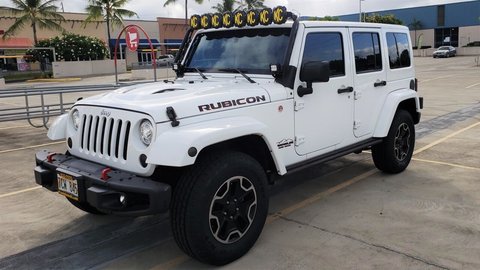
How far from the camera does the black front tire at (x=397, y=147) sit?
5.74m

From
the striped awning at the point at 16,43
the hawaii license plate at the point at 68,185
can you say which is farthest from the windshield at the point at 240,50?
the striped awning at the point at 16,43

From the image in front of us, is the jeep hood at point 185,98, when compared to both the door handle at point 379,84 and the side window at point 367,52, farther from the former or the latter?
the door handle at point 379,84

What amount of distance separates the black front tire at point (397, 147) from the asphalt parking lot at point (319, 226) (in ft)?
0.53

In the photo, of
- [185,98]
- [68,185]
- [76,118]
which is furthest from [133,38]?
[185,98]

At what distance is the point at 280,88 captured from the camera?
4203mm

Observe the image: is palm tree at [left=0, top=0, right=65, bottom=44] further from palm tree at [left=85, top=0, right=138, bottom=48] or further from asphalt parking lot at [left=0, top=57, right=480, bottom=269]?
asphalt parking lot at [left=0, top=57, right=480, bottom=269]

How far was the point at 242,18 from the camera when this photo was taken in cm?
459

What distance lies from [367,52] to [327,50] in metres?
0.85

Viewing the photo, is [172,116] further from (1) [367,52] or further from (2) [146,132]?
(1) [367,52]

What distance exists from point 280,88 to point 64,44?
41.0 meters

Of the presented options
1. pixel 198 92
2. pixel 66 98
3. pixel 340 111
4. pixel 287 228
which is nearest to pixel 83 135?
pixel 198 92

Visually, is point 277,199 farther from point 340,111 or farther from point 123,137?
point 123,137

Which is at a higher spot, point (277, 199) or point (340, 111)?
point (340, 111)

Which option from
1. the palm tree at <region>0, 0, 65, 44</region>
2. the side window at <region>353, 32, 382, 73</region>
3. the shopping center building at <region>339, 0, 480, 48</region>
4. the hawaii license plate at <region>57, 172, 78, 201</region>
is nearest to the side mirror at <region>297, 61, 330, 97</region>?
the side window at <region>353, 32, 382, 73</region>
